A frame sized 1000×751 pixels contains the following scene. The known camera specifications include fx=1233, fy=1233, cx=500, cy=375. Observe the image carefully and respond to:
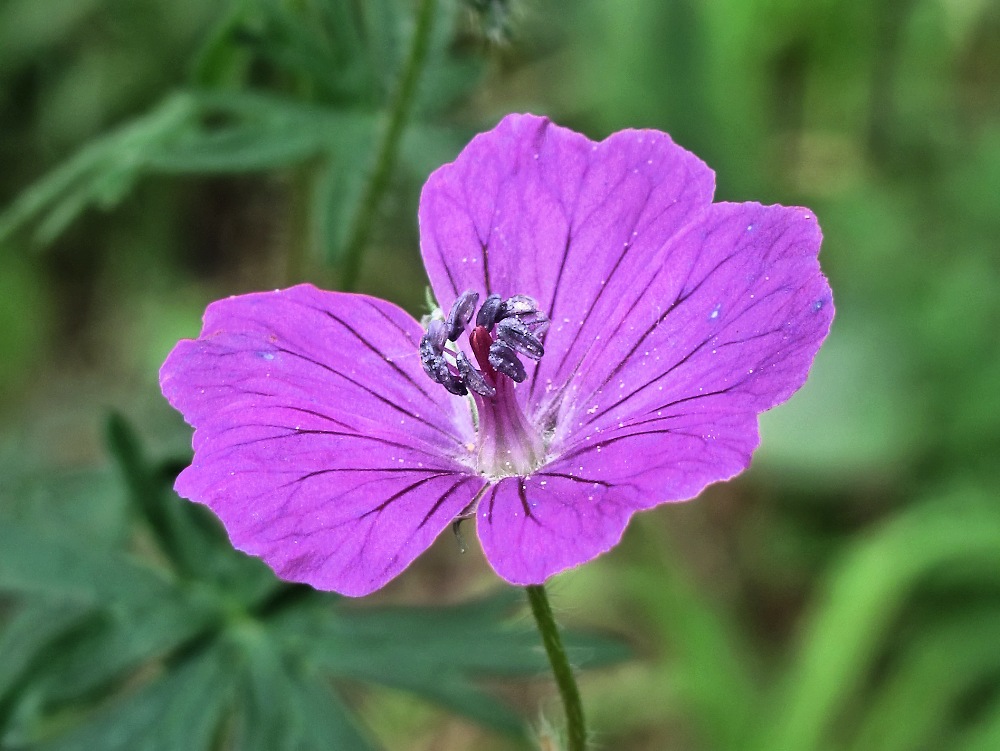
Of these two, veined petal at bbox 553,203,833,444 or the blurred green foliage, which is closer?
veined petal at bbox 553,203,833,444

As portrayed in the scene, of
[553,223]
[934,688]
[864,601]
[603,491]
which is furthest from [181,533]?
[934,688]

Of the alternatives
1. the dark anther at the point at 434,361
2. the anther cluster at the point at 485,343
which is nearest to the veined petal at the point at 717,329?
the anther cluster at the point at 485,343

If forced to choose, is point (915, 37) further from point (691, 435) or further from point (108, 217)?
point (691, 435)

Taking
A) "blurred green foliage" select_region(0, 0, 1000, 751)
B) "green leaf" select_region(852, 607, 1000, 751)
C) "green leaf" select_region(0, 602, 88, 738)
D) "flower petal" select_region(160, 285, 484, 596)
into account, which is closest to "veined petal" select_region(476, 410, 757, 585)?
"flower petal" select_region(160, 285, 484, 596)

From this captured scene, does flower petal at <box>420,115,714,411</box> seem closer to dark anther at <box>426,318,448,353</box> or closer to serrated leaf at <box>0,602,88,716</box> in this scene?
dark anther at <box>426,318,448,353</box>

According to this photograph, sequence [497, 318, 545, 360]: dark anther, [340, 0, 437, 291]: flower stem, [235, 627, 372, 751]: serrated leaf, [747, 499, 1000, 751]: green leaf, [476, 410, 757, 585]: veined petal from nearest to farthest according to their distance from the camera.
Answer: [476, 410, 757, 585]: veined petal → [497, 318, 545, 360]: dark anther → [235, 627, 372, 751]: serrated leaf → [340, 0, 437, 291]: flower stem → [747, 499, 1000, 751]: green leaf

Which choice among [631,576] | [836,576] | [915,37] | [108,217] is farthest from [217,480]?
[915,37]

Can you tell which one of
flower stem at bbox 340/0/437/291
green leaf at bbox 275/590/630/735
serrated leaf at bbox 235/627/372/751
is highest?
flower stem at bbox 340/0/437/291
